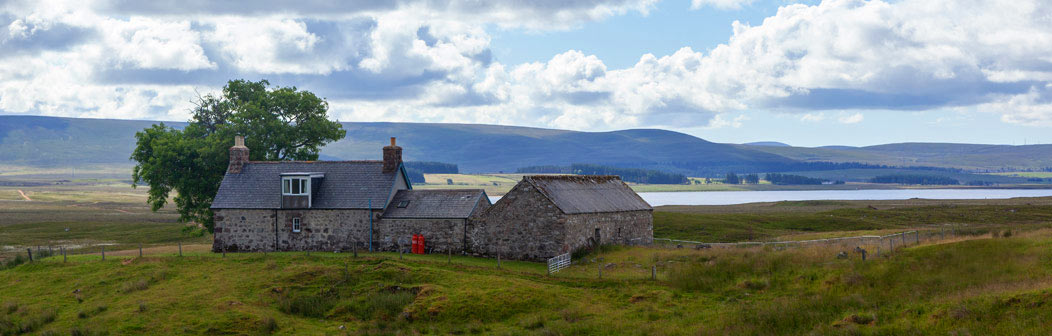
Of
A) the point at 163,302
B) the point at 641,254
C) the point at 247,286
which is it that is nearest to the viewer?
the point at 163,302

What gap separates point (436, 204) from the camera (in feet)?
154

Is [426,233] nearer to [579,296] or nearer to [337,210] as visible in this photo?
[337,210]

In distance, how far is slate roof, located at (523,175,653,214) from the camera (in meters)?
44.7

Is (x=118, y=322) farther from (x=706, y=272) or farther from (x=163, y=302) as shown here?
(x=706, y=272)

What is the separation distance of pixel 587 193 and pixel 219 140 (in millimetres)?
27426

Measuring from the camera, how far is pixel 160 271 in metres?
39.1

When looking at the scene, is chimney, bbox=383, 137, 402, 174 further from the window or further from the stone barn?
the stone barn

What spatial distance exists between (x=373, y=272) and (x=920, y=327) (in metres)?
22.7

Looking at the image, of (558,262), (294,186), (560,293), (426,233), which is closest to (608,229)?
(558,262)

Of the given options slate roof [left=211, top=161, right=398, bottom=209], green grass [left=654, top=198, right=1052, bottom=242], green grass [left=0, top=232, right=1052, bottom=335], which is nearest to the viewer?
green grass [left=0, top=232, right=1052, bottom=335]

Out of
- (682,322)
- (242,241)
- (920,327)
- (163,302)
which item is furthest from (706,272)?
(242,241)

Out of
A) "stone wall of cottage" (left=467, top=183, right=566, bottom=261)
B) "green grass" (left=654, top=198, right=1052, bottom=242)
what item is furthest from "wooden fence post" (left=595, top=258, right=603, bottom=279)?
"green grass" (left=654, top=198, right=1052, bottom=242)

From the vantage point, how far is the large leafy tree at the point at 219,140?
55812 millimetres

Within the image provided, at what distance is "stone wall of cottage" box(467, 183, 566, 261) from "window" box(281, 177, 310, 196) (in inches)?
429
